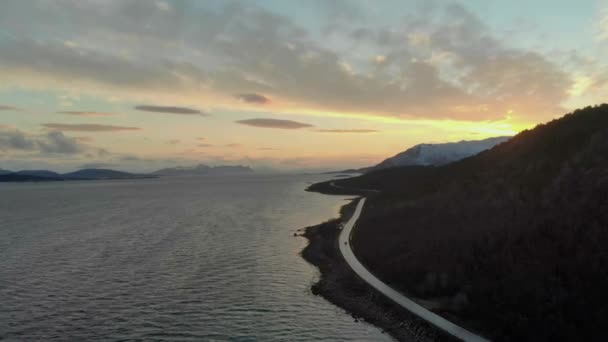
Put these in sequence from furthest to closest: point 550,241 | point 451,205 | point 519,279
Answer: point 451,205, point 550,241, point 519,279

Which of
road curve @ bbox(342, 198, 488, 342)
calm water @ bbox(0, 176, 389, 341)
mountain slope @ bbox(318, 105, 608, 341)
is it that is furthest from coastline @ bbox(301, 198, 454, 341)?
mountain slope @ bbox(318, 105, 608, 341)

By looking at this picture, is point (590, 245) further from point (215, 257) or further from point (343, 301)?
point (215, 257)

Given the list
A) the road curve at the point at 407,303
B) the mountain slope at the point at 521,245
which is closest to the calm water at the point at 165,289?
the road curve at the point at 407,303

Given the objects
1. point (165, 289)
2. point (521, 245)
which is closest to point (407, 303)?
point (521, 245)

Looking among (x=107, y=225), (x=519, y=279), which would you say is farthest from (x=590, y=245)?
(x=107, y=225)

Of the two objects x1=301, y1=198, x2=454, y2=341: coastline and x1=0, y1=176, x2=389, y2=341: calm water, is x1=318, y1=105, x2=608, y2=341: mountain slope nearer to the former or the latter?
x1=301, y1=198, x2=454, y2=341: coastline
